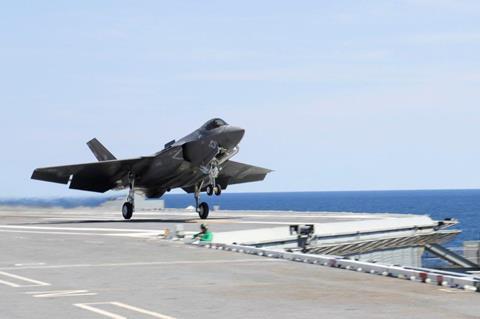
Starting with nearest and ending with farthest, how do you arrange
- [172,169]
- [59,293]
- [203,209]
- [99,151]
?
[59,293], [172,169], [203,209], [99,151]

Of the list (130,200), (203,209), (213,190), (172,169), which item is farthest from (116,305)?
(130,200)

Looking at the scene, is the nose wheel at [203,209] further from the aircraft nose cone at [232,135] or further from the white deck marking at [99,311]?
the white deck marking at [99,311]

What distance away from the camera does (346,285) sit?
15922 millimetres

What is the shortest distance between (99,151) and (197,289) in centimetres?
3670

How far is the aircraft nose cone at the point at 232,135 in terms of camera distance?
39.1m

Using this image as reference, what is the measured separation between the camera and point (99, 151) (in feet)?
167

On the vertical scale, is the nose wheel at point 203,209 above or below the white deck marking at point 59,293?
above

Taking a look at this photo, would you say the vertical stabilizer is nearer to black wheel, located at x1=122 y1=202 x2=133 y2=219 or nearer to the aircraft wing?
the aircraft wing

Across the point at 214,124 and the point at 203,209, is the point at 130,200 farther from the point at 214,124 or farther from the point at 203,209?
the point at 214,124

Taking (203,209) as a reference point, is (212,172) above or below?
above

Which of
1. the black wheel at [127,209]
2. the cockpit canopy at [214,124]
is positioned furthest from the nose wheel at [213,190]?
the black wheel at [127,209]

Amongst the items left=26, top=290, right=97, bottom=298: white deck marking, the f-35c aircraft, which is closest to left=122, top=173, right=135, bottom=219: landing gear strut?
the f-35c aircraft

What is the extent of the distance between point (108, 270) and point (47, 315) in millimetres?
6988

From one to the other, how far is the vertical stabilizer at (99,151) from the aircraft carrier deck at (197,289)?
86.3 feet
